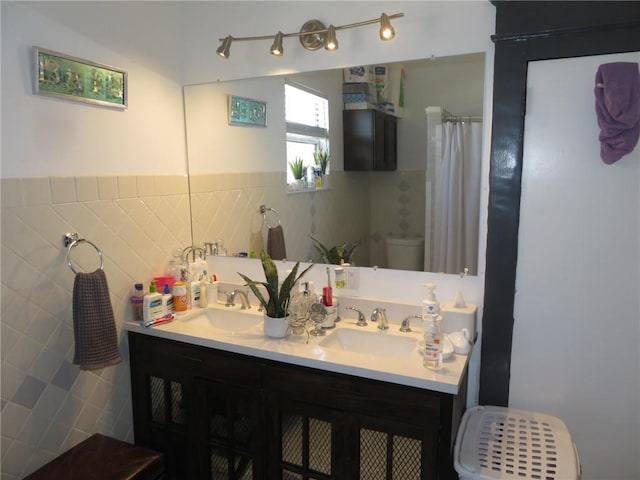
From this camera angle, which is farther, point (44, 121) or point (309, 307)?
point (309, 307)

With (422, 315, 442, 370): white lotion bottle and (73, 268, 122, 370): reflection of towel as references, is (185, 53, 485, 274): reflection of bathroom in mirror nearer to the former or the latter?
(422, 315, 442, 370): white lotion bottle

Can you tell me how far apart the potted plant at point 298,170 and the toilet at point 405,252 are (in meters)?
0.49

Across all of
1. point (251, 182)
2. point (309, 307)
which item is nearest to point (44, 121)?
point (251, 182)

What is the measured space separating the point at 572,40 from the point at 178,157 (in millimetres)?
1720

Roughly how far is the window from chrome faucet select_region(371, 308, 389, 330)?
71 cm

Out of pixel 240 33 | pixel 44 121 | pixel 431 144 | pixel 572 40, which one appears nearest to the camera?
pixel 572 40

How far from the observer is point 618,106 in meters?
1.37

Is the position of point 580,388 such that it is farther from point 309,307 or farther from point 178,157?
point 178,157

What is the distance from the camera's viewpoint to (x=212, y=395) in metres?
1.74

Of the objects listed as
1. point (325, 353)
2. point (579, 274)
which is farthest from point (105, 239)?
point (579, 274)

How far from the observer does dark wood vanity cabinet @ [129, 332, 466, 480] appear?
4.55 feet

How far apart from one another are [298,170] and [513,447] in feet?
4.45

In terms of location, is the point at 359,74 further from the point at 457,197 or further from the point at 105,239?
the point at 105,239

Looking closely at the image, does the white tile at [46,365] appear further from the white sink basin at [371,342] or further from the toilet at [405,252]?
the toilet at [405,252]
